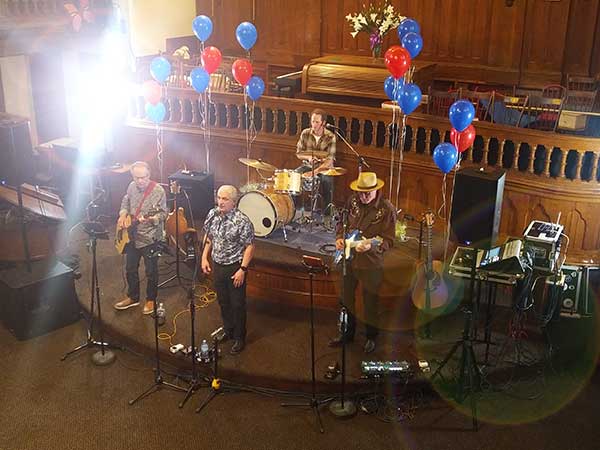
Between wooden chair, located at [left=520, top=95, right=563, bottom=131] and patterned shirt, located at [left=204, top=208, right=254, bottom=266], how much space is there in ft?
14.3

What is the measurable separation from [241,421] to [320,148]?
367 centimetres

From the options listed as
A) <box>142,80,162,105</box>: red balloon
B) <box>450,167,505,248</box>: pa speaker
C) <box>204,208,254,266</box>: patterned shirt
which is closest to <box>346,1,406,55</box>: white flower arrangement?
<box>142,80,162,105</box>: red balloon

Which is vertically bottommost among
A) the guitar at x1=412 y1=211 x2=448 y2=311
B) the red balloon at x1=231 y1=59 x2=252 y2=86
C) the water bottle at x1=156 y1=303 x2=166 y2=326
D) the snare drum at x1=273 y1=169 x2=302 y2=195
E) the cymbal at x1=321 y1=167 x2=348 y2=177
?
the water bottle at x1=156 y1=303 x2=166 y2=326

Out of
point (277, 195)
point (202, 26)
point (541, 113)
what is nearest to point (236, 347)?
point (277, 195)

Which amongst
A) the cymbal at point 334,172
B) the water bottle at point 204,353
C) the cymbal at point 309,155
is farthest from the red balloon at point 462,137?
the water bottle at point 204,353

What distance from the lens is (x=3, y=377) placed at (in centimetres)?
683

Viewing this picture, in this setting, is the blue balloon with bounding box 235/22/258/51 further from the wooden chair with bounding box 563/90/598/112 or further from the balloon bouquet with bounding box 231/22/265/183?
the wooden chair with bounding box 563/90/598/112

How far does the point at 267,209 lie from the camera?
317 inches

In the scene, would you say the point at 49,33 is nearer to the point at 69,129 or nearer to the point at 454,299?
the point at 69,129

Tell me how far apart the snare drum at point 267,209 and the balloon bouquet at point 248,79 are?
1.64 metres

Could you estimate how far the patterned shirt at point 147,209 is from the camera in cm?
725

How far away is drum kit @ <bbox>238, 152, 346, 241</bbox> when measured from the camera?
26.1 feet

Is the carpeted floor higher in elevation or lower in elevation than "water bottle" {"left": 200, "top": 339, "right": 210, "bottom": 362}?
lower

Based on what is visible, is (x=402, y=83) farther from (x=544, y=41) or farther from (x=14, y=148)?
(x=14, y=148)
